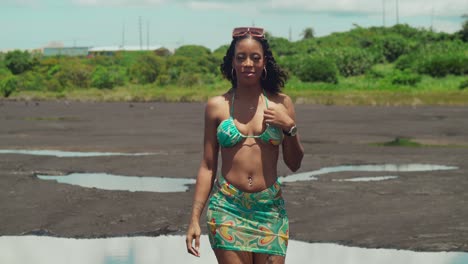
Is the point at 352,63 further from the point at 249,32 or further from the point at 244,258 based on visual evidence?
the point at 244,258

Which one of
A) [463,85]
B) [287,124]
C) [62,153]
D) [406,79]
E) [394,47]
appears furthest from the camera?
[394,47]

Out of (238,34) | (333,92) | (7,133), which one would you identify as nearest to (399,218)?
(238,34)

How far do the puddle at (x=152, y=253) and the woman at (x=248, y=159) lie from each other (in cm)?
376

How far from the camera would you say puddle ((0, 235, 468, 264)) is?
8.66 meters

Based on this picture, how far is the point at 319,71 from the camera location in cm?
7419

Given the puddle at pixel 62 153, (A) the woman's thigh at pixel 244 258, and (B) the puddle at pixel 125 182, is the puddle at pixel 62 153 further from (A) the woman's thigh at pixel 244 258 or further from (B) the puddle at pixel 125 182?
(A) the woman's thigh at pixel 244 258

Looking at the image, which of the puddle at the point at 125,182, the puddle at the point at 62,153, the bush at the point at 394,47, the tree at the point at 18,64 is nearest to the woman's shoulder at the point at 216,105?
the puddle at the point at 125,182

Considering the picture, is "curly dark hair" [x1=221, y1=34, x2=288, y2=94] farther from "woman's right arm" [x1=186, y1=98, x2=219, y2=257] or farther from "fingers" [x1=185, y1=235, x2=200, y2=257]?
"fingers" [x1=185, y1=235, x2=200, y2=257]

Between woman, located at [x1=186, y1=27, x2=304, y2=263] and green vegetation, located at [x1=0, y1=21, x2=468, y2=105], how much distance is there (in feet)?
152

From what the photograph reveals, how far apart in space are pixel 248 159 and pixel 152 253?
4.67 m

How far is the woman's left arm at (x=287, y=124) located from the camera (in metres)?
4.49

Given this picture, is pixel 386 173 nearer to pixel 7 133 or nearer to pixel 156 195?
pixel 156 195

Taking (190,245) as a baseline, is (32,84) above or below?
below

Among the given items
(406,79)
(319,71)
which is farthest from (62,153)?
(319,71)
